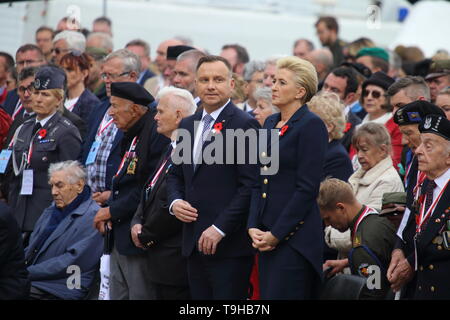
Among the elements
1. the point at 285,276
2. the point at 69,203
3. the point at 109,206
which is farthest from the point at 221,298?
the point at 69,203

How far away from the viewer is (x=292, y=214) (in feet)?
18.4

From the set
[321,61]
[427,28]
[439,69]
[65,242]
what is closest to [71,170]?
[65,242]

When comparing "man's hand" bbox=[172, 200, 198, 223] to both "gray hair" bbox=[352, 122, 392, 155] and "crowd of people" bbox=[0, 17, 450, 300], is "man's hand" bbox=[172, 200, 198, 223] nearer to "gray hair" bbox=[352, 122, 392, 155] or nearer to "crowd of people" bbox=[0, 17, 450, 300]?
"crowd of people" bbox=[0, 17, 450, 300]

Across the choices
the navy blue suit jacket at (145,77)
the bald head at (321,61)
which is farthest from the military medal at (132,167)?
the bald head at (321,61)

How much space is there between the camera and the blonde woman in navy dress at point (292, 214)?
5.64 metres

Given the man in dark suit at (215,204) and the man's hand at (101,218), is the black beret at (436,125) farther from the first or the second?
the man's hand at (101,218)

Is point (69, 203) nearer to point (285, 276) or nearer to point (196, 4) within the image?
point (285, 276)

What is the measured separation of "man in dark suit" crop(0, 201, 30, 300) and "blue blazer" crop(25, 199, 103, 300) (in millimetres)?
1213

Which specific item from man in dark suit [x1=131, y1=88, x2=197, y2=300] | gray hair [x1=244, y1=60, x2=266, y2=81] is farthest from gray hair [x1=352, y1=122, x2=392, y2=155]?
gray hair [x1=244, y1=60, x2=266, y2=81]

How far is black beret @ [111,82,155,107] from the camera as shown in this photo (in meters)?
7.08

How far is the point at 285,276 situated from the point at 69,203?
2.46 meters

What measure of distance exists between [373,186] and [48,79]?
3.03 metres

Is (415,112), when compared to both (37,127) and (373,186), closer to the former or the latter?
(373,186)
